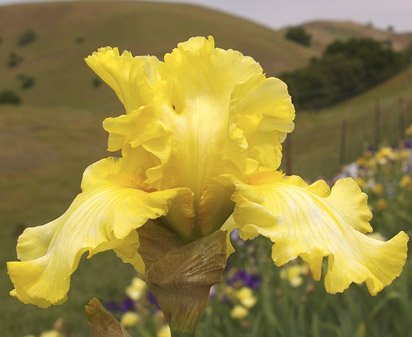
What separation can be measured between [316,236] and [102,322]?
374 mm

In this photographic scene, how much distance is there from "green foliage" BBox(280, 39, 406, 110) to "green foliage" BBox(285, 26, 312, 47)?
25.2m

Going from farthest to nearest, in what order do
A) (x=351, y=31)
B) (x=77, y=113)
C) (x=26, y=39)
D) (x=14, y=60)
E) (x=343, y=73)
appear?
1. (x=351, y=31)
2. (x=26, y=39)
3. (x=14, y=60)
4. (x=343, y=73)
5. (x=77, y=113)

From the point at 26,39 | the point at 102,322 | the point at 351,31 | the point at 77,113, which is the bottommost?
the point at 351,31

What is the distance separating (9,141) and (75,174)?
13.3ft

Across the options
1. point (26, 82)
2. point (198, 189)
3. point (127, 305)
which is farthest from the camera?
point (26, 82)

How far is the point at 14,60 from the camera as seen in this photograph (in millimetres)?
47750

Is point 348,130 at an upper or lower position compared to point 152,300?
lower

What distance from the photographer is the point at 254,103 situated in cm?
119

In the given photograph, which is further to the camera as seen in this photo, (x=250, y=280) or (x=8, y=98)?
(x=8, y=98)

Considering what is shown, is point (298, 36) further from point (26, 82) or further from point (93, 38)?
point (26, 82)

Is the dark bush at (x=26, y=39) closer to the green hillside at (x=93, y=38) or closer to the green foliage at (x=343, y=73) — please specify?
the green hillside at (x=93, y=38)

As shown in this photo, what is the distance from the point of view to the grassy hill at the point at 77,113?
307 inches

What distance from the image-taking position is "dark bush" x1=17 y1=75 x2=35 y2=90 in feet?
139

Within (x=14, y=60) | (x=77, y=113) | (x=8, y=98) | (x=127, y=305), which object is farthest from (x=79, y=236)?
(x=14, y=60)
